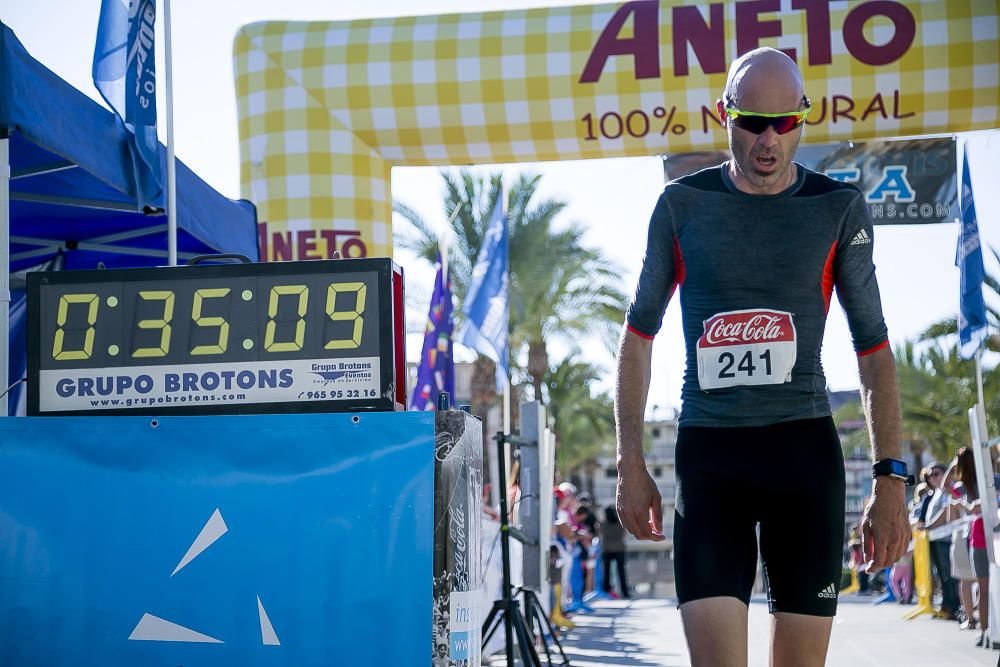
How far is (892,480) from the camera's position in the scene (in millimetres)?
2973

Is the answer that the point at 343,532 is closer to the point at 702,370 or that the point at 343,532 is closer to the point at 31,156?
the point at 702,370

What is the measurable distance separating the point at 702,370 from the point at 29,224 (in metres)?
5.81

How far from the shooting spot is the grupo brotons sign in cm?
959

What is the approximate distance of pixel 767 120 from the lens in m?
3.01

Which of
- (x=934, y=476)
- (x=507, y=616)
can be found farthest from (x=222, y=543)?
(x=934, y=476)

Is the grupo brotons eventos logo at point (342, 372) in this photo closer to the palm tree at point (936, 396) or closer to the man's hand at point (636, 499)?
the man's hand at point (636, 499)

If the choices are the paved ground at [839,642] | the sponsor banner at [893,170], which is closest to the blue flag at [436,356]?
the sponsor banner at [893,170]

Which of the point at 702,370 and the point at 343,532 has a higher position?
the point at 702,370

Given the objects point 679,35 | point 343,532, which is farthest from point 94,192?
point 679,35

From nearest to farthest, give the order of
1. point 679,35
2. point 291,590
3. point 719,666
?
point 719,666 < point 291,590 < point 679,35

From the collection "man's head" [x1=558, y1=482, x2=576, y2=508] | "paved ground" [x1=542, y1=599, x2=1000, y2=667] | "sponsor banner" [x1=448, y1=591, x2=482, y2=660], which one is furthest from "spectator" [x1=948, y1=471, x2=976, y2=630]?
"sponsor banner" [x1=448, y1=591, x2=482, y2=660]

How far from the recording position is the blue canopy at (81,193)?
5.18 meters

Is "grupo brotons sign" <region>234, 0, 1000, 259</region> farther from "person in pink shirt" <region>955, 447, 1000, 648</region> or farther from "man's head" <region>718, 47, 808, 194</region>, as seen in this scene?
"man's head" <region>718, 47, 808, 194</region>

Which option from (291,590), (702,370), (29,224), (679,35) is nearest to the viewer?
(702,370)
